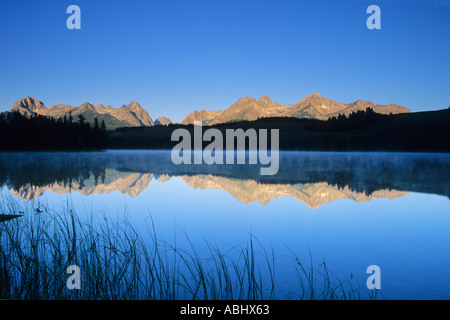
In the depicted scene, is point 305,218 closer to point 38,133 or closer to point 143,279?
point 143,279

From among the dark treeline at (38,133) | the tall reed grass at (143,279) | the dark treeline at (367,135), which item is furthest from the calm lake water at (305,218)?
the dark treeline at (367,135)

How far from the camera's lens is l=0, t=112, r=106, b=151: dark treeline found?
65656mm

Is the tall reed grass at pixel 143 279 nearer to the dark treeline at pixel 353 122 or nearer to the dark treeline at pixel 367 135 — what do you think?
the dark treeline at pixel 367 135

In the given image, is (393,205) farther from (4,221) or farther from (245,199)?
(4,221)

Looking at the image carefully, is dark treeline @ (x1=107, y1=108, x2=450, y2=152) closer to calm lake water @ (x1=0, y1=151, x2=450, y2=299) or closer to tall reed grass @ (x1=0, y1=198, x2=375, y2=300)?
calm lake water @ (x1=0, y1=151, x2=450, y2=299)

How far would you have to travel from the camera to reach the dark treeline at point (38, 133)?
6566 cm

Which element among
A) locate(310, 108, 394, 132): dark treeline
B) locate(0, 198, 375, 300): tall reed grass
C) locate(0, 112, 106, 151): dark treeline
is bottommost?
locate(0, 198, 375, 300): tall reed grass

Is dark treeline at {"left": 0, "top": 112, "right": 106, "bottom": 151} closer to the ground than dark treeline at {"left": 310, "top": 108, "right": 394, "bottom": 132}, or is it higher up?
closer to the ground

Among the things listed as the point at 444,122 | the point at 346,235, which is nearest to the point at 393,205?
the point at 346,235

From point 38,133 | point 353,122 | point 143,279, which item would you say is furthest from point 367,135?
point 143,279

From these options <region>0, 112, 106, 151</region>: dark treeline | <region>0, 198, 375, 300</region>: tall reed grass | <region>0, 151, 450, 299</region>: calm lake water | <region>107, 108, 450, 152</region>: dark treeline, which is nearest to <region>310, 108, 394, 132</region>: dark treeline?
<region>107, 108, 450, 152</region>: dark treeline

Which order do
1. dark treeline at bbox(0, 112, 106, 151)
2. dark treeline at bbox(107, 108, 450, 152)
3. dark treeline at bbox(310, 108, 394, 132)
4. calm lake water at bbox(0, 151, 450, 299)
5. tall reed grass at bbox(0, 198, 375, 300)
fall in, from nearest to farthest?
tall reed grass at bbox(0, 198, 375, 300) → calm lake water at bbox(0, 151, 450, 299) → dark treeline at bbox(0, 112, 106, 151) → dark treeline at bbox(107, 108, 450, 152) → dark treeline at bbox(310, 108, 394, 132)
